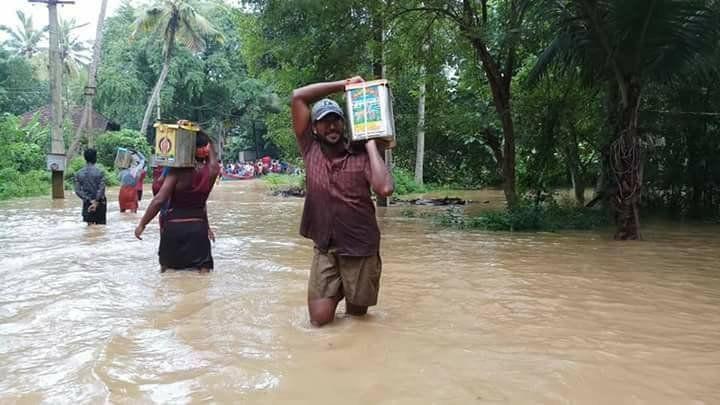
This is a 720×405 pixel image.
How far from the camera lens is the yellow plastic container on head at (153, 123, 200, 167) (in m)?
5.54

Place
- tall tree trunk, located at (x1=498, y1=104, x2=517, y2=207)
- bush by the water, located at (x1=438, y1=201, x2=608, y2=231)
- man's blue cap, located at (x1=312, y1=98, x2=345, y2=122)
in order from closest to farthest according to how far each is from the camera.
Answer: man's blue cap, located at (x1=312, y1=98, x2=345, y2=122) → bush by the water, located at (x1=438, y1=201, x2=608, y2=231) → tall tree trunk, located at (x1=498, y1=104, x2=517, y2=207)

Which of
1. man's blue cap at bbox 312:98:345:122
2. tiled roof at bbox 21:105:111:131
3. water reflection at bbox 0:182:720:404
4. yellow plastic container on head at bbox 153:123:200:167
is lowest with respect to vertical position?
water reflection at bbox 0:182:720:404

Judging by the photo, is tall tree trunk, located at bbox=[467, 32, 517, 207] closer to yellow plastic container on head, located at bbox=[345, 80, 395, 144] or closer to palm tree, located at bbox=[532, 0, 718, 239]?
palm tree, located at bbox=[532, 0, 718, 239]

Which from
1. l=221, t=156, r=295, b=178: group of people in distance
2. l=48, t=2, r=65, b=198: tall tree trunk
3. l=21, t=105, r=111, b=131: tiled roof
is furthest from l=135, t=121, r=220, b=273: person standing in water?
l=221, t=156, r=295, b=178: group of people in distance

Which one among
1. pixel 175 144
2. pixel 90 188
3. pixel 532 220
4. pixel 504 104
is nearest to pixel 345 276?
pixel 175 144

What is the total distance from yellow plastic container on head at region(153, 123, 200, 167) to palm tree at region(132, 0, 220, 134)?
29.4 metres

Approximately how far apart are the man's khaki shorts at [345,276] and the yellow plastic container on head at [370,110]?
33.8 inches

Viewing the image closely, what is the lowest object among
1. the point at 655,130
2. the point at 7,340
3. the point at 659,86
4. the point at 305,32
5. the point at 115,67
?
the point at 7,340

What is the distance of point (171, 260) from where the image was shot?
6.24 meters

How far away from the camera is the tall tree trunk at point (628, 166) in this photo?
9.31m

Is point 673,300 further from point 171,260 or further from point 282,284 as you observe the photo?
point 171,260

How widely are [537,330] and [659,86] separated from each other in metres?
9.92

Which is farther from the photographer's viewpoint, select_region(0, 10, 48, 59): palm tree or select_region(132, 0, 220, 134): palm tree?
select_region(0, 10, 48, 59): palm tree

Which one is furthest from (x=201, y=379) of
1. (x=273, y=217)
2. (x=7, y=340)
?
(x=273, y=217)
